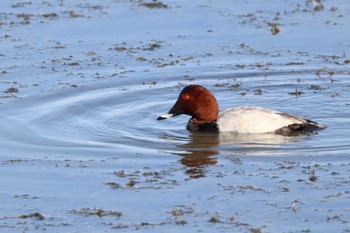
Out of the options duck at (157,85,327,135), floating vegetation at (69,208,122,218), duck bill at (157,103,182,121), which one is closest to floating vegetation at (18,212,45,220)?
floating vegetation at (69,208,122,218)

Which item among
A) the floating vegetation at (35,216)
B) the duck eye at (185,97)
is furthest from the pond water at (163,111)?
the duck eye at (185,97)

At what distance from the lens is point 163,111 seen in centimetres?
1334

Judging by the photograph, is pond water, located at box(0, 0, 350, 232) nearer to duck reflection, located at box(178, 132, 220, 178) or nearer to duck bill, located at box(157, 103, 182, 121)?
duck reflection, located at box(178, 132, 220, 178)

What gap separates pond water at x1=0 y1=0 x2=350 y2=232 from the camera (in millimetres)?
8688

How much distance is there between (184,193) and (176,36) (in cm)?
746

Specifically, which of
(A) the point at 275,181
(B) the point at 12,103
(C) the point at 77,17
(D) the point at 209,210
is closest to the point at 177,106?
(B) the point at 12,103

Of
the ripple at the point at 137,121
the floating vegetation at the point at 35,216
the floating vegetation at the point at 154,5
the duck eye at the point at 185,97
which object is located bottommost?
the floating vegetation at the point at 35,216

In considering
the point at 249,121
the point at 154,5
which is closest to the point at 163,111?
the point at 249,121

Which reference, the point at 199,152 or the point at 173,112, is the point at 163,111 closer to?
the point at 173,112

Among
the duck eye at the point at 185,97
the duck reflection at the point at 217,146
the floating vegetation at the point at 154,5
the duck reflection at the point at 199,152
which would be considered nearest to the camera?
the duck reflection at the point at 199,152

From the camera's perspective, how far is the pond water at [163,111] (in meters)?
8.69

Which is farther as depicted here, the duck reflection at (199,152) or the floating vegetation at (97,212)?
the duck reflection at (199,152)

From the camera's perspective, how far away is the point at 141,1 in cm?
1872

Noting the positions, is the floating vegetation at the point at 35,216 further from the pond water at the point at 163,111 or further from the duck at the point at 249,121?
the duck at the point at 249,121
